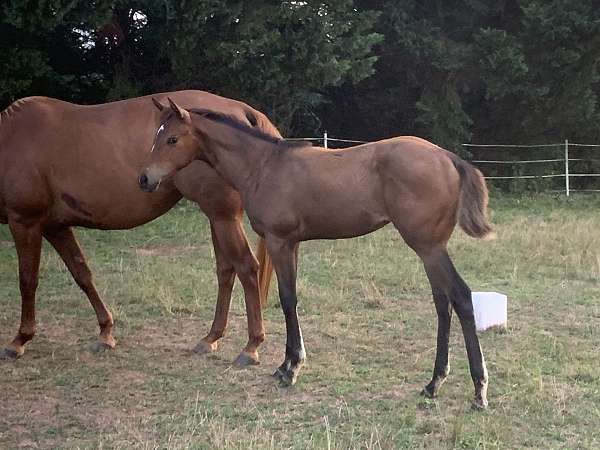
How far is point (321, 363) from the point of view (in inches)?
205

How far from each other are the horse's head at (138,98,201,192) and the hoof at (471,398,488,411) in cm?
236

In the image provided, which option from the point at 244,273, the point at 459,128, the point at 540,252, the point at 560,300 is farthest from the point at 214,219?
the point at 459,128

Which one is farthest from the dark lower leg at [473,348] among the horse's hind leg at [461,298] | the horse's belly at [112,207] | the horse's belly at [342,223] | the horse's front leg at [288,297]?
the horse's belly at [112,207]

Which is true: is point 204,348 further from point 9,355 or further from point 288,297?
point 9,355

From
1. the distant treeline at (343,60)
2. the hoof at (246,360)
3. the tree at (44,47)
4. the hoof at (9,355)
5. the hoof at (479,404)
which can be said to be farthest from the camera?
the distant treeline at (343,60)

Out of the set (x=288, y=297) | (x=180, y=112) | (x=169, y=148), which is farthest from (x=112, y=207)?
(x=288, y=297)

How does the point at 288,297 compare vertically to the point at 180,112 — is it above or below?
below

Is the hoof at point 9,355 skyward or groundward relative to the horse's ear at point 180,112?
groundward

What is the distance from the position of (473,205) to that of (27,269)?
11.3 ft

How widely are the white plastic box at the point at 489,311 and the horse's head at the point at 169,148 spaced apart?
260 cm

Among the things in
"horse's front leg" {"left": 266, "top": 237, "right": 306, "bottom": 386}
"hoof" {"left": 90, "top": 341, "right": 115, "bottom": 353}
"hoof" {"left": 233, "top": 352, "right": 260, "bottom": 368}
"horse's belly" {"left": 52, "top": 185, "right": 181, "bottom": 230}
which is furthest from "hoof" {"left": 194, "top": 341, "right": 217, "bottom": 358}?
"horse's belly" {"left": 52, "top": 185, "right": 181, "bottom": 230}

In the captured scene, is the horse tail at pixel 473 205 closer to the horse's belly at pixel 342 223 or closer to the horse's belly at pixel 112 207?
the horse's belly at pixel 342 223

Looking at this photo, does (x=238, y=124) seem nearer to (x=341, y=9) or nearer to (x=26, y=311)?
(x=26, y=311)

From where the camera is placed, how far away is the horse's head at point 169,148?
4.83 meters
